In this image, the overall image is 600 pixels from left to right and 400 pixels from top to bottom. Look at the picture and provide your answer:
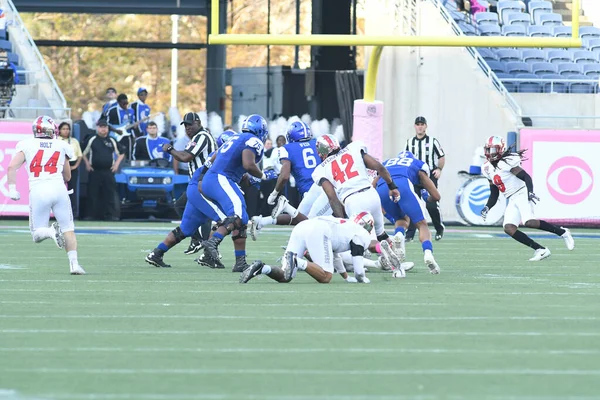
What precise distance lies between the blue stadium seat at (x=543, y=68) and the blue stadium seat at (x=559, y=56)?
603 millimetres

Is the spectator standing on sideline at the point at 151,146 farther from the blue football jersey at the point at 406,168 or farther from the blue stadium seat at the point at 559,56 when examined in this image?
the blue football jersey at the point at 406,168

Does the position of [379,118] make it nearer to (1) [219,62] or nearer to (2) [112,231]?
(2) [112,231]

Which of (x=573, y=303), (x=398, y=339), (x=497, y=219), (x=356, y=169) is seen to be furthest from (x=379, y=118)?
(x=398, y=339)

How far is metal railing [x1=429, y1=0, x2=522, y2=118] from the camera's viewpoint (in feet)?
79.3

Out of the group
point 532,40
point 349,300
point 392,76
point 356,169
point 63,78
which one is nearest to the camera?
point 349,300

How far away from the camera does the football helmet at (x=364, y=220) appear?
479 inches

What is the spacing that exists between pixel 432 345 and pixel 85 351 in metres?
1.96

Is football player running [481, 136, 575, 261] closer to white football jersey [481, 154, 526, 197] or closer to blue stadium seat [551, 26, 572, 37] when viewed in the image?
white football jersey [481, 154, 526, 197]

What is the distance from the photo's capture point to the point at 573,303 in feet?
35.7

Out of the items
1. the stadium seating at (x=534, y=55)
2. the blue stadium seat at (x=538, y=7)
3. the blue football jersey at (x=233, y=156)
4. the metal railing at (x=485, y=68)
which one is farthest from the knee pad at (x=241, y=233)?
the blue stadium seat at (x=538, y=7)

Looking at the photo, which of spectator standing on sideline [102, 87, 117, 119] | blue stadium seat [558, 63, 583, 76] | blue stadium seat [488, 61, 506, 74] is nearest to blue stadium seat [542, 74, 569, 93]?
blue stadium seat [558, 63, 583, 76]

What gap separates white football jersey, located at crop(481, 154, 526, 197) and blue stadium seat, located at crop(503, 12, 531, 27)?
11540 mm

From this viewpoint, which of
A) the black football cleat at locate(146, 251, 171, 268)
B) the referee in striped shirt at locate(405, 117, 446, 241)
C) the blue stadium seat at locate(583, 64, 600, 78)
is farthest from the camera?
the blue stadium seat at locate(583, 64, 600, 78)

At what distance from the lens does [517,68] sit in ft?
85.5
